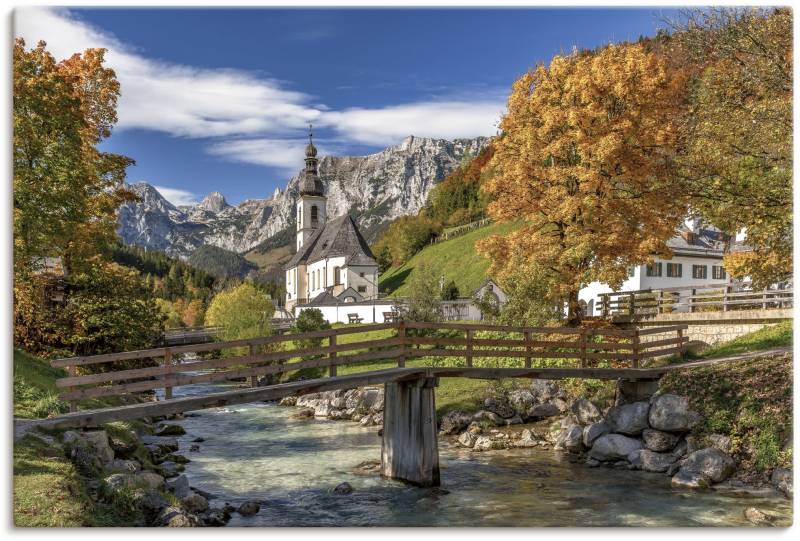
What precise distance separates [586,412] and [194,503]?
1298cm

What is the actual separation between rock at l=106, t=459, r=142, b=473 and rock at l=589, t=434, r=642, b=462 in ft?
39.7

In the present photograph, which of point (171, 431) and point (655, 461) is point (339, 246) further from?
point (655, 461)

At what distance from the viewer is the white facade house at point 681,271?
142 feet

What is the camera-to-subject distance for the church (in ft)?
290

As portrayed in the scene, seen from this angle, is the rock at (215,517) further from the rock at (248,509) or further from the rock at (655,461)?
the rock at (655,461)

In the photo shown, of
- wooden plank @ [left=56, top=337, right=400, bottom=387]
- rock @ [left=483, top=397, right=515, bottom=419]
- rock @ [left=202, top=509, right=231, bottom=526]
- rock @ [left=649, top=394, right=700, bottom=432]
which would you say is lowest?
rock @ [left=202, top=509, right=231, bottom=526]

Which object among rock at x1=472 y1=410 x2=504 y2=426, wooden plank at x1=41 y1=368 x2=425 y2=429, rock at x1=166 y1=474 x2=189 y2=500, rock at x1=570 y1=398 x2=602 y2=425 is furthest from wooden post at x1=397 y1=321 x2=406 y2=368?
rock at x1=472 y1=410 x2=504 y2=426

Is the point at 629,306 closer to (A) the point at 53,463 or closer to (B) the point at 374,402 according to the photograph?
(B) the point at 374,402

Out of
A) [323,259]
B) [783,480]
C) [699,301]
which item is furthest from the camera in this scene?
[323,259]

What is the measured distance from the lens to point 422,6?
1217cm

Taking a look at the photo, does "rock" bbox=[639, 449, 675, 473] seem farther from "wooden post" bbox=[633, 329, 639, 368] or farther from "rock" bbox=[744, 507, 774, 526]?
"rock" bbox=[744, 507, 774, 526]

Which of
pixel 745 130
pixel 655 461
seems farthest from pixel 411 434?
pixel 745 130

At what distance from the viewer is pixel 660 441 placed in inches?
695

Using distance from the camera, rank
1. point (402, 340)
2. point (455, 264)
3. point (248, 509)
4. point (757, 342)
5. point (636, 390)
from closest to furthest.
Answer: point (248, 509), point (402, 340), point (636, 390), point (757, 342), point (455, 264)
